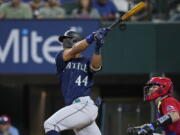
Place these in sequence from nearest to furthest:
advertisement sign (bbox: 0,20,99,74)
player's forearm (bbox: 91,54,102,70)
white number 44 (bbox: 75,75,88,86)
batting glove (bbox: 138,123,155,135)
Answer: batting glove (bbox: 138,123,155,135), player's forearm (bbox: 91,54,102,70), white number 44 (bbox: 75,75,88,86), advertisement sign (bbox: 0,20,99,74)

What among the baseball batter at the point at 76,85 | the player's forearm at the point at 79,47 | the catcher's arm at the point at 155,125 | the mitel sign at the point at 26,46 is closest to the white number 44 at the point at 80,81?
the baseball batter at the point at 76,85

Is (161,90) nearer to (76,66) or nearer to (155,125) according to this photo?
(155,125)

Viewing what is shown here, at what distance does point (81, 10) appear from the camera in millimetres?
14250

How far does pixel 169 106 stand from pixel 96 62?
1.02 m

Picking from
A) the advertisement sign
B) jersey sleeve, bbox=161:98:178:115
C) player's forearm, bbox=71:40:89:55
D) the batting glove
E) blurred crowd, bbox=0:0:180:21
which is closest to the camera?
the batting glove

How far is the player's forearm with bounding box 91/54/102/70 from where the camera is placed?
8469 millimetres

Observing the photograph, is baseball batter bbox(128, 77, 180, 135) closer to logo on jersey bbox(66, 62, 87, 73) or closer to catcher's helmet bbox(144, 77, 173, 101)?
catcher's helmet bbox(144, 77, 173, 101)

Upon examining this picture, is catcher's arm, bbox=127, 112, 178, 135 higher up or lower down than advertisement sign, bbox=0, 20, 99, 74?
lower down

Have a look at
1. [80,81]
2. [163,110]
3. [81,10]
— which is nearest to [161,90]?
[163,110]

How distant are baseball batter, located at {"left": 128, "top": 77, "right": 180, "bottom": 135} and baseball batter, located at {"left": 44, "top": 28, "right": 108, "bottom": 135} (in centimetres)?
66

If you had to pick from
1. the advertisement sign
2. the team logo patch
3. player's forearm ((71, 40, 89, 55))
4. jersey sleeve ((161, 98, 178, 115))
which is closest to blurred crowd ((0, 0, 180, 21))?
the advertisement sign

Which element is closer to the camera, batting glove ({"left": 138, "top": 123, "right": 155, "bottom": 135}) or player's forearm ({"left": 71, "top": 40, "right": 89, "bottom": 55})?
batting glove ({"left": 138, "top": 123, "right": 155, "bottom": 135})

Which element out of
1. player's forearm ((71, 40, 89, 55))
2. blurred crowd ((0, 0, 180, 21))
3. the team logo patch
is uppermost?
blurred crowd ((0, 0, 180, 21))

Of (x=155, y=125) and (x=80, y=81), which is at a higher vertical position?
(x=80, y=81)
